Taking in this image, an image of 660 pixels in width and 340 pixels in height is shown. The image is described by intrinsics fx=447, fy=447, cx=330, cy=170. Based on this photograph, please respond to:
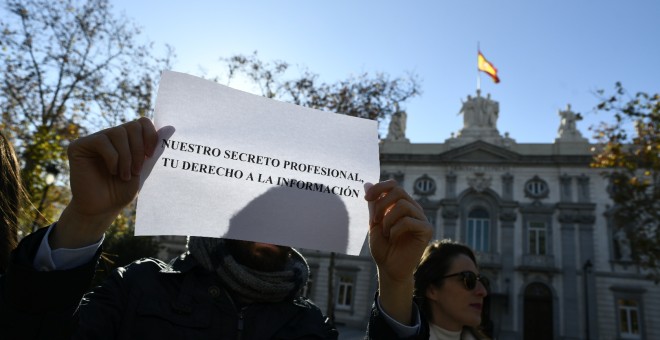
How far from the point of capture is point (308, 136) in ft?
5.45

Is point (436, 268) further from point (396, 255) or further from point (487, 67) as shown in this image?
point (487, 67)

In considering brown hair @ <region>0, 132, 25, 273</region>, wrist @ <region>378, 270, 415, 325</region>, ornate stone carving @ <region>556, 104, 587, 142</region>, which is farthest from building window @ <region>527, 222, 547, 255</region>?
brown hair @ <region>0, 132, 25, 273</region>

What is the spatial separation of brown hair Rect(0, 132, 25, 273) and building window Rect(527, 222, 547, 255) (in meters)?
26.8

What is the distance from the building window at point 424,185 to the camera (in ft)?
90.6

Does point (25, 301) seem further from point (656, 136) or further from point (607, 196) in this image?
point (607, 196)

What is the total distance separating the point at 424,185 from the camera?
2795cm

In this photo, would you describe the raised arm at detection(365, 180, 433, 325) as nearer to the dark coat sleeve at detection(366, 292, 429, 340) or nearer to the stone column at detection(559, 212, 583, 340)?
the dark coat sleeve at detection(366, 292, 429, 340)

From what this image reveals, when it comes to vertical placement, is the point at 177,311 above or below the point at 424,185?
below

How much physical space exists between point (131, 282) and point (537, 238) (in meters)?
26.7

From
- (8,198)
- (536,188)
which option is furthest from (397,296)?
(536,188)

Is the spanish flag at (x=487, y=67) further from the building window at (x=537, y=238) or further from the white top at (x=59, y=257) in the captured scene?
the white top at (x=59, y=257)

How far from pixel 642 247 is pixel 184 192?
51.1 feet

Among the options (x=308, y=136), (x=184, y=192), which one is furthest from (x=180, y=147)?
(x=308, y=136)

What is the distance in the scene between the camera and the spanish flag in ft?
97.9
